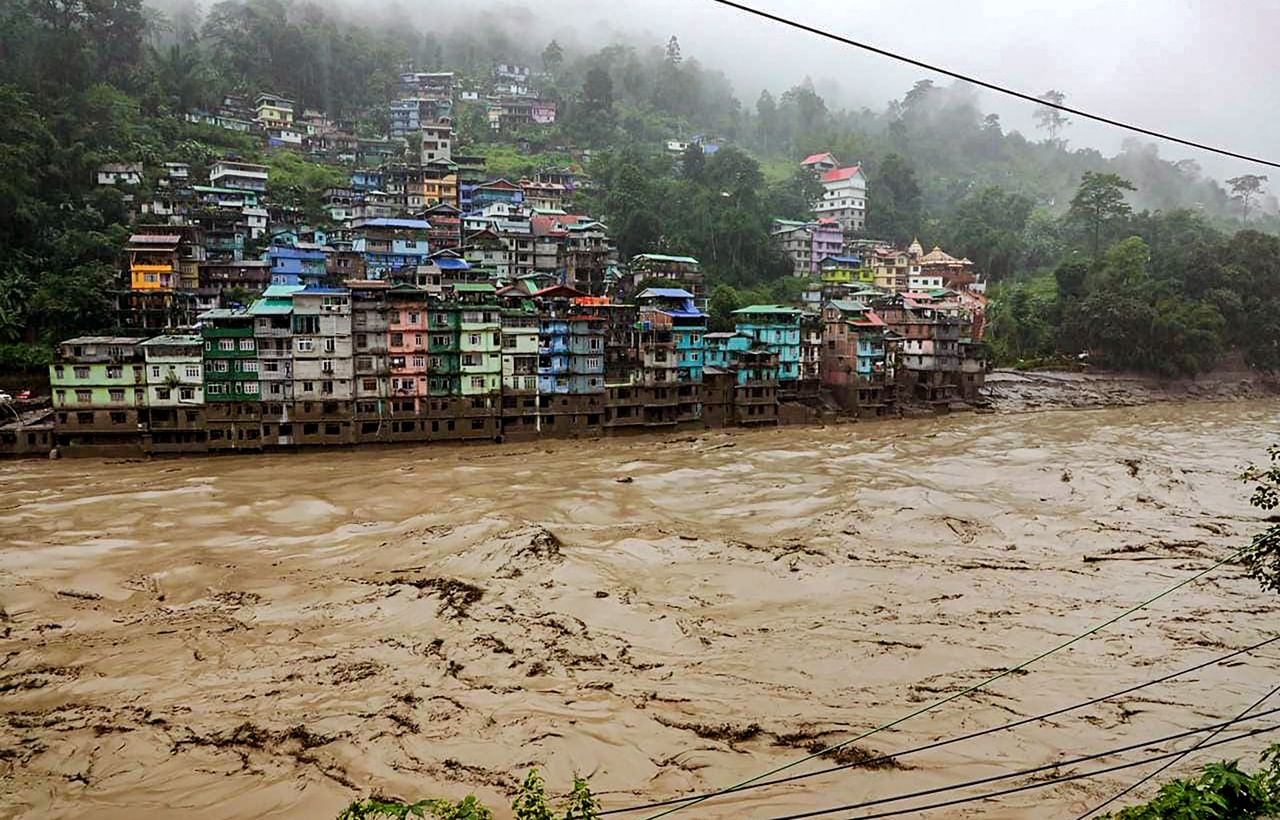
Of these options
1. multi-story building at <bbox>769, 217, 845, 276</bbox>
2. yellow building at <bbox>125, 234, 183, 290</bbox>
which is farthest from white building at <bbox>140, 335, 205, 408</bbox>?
multi-story building at <bbox>769, 217, 845, 276</bbox>

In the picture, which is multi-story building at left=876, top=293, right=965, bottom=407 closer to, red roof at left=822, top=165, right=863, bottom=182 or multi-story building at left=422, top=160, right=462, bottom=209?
multi-story building at left=422, top=160, right=462, bottom=209

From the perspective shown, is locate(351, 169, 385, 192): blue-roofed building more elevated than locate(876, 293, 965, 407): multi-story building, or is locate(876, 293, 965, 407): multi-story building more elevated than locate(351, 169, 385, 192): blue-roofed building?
locate(351, 169, 385, 192): blue-roofed building

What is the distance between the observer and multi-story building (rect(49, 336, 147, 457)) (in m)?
25.8

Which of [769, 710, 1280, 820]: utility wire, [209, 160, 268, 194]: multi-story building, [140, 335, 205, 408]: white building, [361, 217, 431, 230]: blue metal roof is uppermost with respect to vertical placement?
[209, 160, 268, 194]: multi-story building

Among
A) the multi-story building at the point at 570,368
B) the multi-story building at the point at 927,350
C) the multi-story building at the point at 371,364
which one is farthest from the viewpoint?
the multi-story building at the point at 927,350

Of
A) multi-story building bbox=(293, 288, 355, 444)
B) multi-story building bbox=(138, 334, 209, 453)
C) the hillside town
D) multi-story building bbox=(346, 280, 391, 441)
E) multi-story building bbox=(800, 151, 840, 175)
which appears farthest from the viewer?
multi-story building bbox=(800, 151, 840, 175)

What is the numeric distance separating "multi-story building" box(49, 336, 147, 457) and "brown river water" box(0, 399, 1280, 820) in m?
2.43

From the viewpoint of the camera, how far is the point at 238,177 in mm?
45594

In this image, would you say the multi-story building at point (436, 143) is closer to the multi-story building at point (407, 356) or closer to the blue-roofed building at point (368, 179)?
the blue-roofed building at point (368, 179)

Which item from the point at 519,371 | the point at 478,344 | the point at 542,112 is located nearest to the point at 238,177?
the point at 478,344

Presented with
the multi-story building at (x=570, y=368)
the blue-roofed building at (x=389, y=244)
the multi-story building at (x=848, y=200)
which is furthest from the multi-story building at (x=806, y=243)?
the multi-story building at (x=570, y=368)

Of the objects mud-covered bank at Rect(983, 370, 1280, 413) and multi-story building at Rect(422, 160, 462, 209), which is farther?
multi-story building at Rect(422, 160, 462, 209)

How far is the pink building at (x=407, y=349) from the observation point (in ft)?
95.6

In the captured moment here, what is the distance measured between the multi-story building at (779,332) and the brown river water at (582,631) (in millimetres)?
13061
